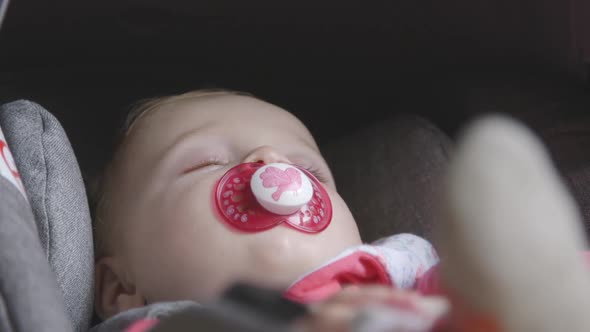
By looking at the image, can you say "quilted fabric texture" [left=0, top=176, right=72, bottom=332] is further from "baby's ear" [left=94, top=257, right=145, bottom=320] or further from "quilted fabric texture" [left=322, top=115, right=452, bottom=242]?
"quilted fabric texture" [left=322, top=115, right=452, bottom=242]

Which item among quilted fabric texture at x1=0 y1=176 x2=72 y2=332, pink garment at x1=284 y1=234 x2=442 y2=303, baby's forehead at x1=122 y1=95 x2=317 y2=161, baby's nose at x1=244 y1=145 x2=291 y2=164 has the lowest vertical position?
pink garment at x1=284 y1=234 x2=442 y2=303

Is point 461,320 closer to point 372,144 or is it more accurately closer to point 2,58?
point 372,144

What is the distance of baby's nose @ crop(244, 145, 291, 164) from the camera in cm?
94

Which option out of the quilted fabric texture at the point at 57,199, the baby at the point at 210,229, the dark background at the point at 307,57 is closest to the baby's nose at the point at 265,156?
the baby at the point at 210,229

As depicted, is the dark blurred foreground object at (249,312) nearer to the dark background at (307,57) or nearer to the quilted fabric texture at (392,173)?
the quilted fabric texture at (392,173)

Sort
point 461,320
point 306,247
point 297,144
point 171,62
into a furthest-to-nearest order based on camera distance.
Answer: point 171,62 → point 297,144 → point 306,247 → point 461,320

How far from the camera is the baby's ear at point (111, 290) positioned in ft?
3.12

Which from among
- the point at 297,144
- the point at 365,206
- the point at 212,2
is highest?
the point at 212,2

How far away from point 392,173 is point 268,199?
1.49ft

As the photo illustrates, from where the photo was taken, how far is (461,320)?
1.41 ft

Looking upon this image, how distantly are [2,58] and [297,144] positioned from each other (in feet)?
2.06

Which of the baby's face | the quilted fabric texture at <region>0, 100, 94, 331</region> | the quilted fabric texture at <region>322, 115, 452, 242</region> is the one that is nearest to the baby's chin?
the baby's face

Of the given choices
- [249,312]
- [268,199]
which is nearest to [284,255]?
[268,199]

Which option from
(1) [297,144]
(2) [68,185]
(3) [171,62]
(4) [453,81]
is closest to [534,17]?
(4) [453,81]
